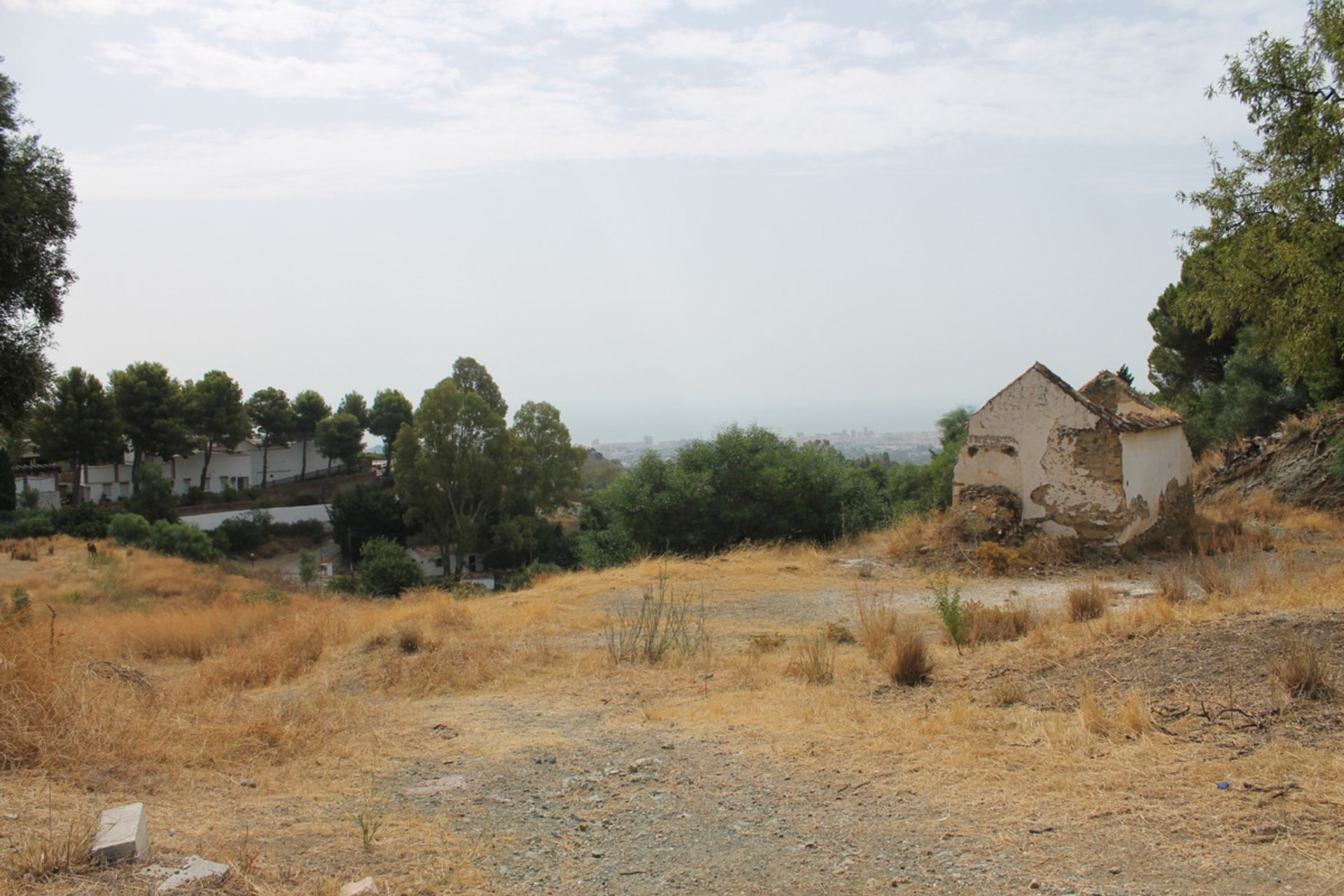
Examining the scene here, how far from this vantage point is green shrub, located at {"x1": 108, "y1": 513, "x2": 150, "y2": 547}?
38625 mm

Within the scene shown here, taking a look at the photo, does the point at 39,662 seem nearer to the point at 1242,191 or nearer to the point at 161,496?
the point at 1242,191

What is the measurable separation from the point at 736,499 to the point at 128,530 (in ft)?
98.6

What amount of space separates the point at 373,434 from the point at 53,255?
55.0 m

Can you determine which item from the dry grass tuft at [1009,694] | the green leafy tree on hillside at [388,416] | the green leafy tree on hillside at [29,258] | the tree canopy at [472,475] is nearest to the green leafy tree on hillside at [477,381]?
the tree canopy at [472,475]

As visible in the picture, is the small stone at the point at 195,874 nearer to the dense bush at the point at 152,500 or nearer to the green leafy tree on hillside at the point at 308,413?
the dense bush at the point at 152,500

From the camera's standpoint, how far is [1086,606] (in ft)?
31.1

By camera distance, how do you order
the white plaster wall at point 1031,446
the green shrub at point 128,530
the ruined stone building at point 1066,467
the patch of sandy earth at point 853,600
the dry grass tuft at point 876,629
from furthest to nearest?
1. the green shrub at point 128,530
2. the white plaster wall at point 1031,446
3. the ruined stone building at point 1066,467
4. the patch of sandy earth at point 853,600
5. the dry grass tuft at point 876,629

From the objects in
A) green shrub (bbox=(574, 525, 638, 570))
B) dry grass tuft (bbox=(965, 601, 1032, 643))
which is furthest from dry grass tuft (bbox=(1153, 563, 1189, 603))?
green shrub (bbox=(574, 525, 638, 570))

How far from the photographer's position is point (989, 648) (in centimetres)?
859

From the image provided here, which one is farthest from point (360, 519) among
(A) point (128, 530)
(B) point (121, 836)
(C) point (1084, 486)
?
(B) point (121, 836)

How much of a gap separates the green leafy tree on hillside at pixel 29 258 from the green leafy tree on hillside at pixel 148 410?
39908 millimetres

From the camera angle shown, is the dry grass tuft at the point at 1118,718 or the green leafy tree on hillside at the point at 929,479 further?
the green leafy tree on hillside at the point at 929,479

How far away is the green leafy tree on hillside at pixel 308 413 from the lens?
64062mm

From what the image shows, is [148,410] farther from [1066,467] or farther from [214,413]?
[1066,467]
